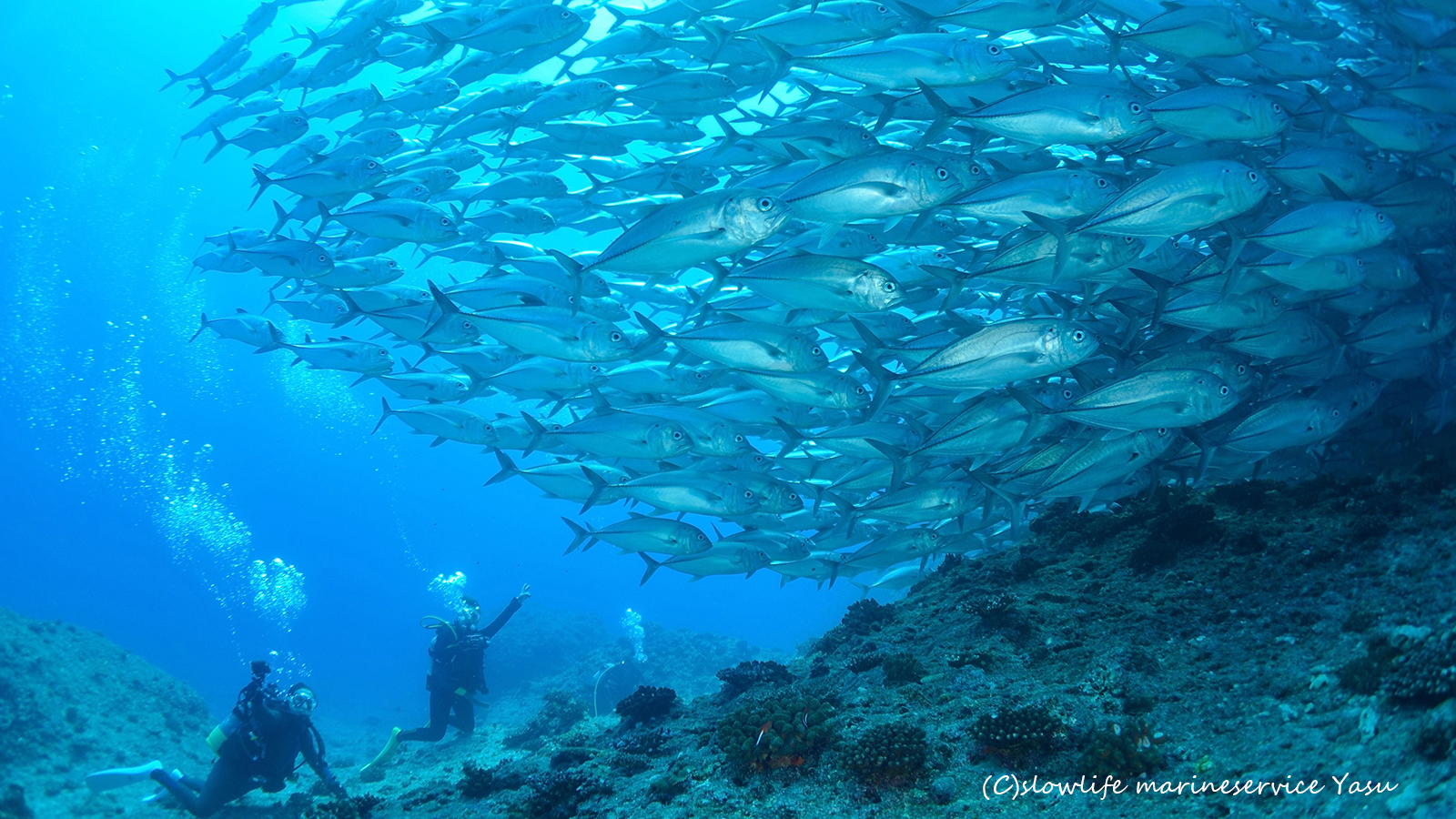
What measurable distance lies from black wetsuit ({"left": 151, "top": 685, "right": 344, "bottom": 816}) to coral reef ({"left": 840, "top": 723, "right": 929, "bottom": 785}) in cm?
768

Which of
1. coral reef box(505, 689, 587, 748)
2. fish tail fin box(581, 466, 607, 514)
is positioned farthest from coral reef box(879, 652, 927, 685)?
coral reef box(505, 689, 587, 748)

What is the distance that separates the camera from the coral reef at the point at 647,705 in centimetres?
678

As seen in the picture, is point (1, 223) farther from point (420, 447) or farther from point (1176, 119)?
point (1176, 119)

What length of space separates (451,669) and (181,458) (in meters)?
90.7

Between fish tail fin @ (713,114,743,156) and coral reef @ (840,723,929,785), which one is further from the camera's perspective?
fish tail fin @ (713,114,743,156)

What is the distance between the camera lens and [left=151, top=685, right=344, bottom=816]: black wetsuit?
8.17 meters

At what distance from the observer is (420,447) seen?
8025cm

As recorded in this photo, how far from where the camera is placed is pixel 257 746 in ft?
26.9

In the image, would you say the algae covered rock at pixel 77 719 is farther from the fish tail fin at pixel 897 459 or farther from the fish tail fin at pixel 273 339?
the fish tail fin at pixel 897 459

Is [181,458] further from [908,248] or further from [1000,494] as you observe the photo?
[1000,494]

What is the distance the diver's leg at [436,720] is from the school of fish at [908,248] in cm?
712

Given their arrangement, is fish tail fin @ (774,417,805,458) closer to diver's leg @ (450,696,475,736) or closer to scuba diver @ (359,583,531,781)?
scuba diver @ (359,583,531,781)

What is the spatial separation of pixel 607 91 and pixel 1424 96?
7.32 m

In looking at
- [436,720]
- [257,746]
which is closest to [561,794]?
[257,746]
